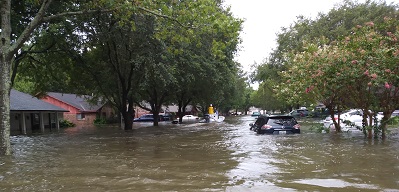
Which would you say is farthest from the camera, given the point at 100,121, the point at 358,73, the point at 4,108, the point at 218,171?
the point at 100,121

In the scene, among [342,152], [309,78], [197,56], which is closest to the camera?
[342,152]

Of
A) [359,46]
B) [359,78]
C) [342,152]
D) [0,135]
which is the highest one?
[359,46]

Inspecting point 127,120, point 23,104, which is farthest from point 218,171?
point 23,104

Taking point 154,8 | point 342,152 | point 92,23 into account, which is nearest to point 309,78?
point 342,152

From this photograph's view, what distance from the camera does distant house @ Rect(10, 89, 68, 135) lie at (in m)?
A: 28.1

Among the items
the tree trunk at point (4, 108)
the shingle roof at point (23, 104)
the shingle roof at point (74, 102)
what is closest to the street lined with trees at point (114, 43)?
the tree trunk at point (4, 108)

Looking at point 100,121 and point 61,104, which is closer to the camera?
point 100,121

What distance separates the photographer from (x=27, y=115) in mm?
34000

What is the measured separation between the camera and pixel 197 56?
23.5 metres

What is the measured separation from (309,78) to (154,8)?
6.56 metres

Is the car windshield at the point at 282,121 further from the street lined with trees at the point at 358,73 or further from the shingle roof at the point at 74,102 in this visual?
the shingle roof at the point at 74,102

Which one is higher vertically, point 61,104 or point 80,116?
point 61,104

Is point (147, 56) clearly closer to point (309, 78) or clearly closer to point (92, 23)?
point (92, 23)

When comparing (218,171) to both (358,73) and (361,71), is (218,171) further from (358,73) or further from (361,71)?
(361,71)
